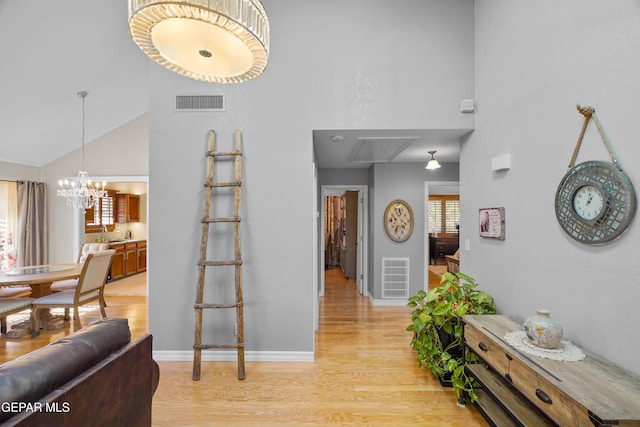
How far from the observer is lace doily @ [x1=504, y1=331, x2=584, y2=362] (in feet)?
4.80

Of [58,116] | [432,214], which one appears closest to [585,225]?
[58,116]

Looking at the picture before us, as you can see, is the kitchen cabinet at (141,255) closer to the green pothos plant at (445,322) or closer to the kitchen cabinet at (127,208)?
the kitchen cabinet at (127,208)

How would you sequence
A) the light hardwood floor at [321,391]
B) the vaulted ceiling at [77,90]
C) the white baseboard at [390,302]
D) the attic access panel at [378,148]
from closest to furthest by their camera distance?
1. the light hardwood floor at [321,391]
2. the vaulted ceiling at [77,90]
3. the attic access panel at [378,148]
4. the white baseboard at [390,302]

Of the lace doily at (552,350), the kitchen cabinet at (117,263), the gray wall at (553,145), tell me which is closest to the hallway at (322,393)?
the lace doily at (552,350)

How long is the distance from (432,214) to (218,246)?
861cm

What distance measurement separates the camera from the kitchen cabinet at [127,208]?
7.48m

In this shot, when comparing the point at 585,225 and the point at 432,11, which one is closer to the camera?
the point at 585,225

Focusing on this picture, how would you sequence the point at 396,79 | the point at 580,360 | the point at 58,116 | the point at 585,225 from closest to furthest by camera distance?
the point at 580,360
the point at 585,225
the point at 396,79
the point at 58,116

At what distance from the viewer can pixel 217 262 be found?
2.58m

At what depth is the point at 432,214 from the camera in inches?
392

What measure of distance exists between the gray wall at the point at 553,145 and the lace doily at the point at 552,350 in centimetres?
11

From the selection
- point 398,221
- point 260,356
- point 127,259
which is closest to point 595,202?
point 260,356

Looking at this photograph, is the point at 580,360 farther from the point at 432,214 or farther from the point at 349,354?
the point at 432,214

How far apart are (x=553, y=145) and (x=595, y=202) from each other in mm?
489
